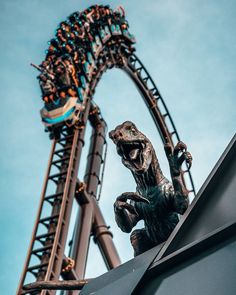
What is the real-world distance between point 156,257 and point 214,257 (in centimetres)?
31

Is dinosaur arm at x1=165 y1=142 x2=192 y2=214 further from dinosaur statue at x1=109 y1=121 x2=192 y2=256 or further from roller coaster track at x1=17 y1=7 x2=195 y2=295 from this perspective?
roller coaster track at x1=17 y1=7 x2=195 y2=295

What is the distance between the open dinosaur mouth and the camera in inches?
115

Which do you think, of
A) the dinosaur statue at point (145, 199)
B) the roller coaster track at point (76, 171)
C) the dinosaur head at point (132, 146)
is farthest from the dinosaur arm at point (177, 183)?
the roller coaster track at point (76, 171)

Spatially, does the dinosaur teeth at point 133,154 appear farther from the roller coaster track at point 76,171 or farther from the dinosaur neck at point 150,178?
the roller coaster track at point 76,171

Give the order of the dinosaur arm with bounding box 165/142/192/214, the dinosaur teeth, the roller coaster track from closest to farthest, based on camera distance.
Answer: the dinosaur arm with bounding box 165/142/192/214 < the dinosaur teeth < the roller coaster track

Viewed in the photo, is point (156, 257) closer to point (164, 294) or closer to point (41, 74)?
point (164, 294)

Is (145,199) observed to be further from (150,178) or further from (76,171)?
(76,171)

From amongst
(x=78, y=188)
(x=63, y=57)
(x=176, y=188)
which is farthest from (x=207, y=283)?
(x=63, y=57)

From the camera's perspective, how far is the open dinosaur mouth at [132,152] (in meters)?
2.91

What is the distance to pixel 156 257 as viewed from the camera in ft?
7.57

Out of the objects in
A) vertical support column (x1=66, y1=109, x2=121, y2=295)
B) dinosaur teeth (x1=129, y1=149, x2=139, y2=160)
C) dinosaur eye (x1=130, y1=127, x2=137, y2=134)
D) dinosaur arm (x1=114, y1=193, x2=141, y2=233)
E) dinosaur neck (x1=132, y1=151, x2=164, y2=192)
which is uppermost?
vertical support column (x1=66, y1=109, x2=121, y2=295)

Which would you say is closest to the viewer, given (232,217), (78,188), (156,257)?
(232,217)

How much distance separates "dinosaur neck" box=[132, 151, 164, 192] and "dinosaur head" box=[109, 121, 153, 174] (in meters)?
0.04

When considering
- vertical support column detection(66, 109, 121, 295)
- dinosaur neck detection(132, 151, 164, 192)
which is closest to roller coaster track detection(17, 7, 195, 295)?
vertical support column detection(66, 109, 121, 295)
